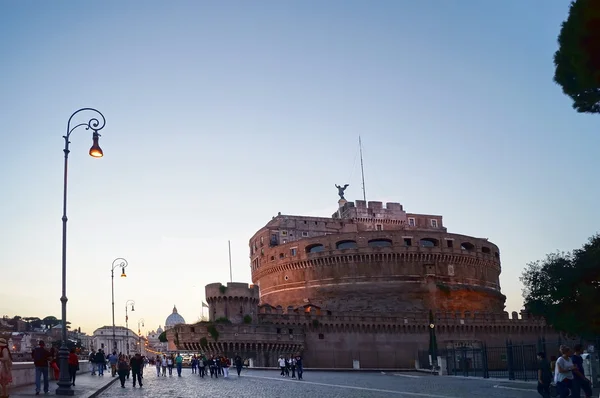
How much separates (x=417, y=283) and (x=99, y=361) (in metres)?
42.8

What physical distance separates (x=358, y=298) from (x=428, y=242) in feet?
34.5

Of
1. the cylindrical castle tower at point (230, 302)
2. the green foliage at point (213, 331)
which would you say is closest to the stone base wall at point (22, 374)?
the green foliage at point (213, 331)

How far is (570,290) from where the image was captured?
120 feet

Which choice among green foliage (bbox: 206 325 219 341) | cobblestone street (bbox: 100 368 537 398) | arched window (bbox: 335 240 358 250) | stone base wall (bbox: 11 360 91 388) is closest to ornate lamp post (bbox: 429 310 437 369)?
arched window (bbox: 335 240 358 250)

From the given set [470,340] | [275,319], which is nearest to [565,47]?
[275,319]

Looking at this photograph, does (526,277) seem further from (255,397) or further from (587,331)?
(255,397)

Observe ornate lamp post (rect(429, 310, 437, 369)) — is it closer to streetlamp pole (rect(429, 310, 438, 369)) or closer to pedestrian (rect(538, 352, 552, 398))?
streetlamp pole (rect(429, 310, 438, 369))

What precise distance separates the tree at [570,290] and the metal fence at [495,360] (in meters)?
1.88

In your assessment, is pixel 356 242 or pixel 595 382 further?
pixel 356 242

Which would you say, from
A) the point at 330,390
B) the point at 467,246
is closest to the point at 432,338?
the point at 467,246

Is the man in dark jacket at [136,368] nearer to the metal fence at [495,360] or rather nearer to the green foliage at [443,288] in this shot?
the metal fence at [495,360]

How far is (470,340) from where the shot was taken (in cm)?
6206

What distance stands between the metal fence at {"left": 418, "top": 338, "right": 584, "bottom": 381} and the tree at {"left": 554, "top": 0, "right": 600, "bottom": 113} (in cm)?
723

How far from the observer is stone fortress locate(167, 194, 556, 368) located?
5478 cm
